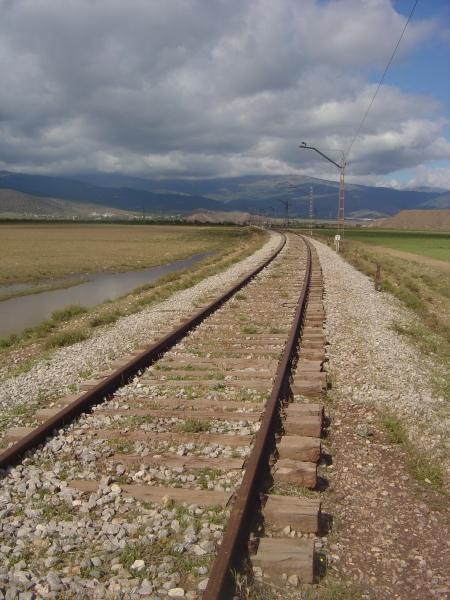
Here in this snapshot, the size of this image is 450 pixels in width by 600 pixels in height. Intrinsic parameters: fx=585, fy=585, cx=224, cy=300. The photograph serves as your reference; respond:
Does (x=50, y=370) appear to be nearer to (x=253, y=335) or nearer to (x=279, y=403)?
(x=253, y=335)

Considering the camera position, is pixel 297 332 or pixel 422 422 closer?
pixel 422 422

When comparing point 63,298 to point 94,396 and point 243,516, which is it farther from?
point 243,516

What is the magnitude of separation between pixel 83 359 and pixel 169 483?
486cm

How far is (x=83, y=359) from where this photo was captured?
29.5 ft

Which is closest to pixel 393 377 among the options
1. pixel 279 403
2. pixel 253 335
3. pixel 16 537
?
pixel 279 403

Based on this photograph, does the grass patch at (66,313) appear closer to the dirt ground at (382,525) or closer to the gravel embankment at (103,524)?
the gravel embankment at (103,524)

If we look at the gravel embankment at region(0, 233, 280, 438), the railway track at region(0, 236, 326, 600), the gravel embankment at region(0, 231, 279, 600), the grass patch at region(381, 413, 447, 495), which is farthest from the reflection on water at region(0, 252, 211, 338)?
the grass patch at region(381, 413, 447, 495)

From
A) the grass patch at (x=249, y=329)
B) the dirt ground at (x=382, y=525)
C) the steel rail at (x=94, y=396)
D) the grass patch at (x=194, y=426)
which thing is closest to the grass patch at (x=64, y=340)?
the steel rail at (x=94, y=396)

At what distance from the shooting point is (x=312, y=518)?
3799mm

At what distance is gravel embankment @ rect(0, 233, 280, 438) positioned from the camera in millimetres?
7215

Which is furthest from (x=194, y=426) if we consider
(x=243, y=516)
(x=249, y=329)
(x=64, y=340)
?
(x=64, y=340)

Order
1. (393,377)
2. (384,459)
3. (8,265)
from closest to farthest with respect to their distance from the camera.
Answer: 1. (384,459)
2. (393,377)
3. (8,265)

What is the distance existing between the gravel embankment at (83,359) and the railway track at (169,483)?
1.78 ft

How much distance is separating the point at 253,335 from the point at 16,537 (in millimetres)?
6428
